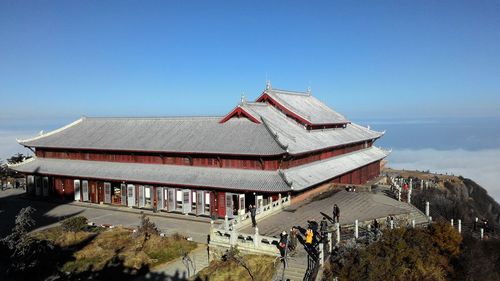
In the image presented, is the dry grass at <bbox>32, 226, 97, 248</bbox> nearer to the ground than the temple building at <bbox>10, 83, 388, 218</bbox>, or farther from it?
nearer to the ground

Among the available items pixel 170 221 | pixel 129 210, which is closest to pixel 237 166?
pixel 170 221

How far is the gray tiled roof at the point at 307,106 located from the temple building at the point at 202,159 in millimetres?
228

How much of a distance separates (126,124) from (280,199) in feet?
72.5

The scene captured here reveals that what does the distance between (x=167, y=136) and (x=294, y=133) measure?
12049mm

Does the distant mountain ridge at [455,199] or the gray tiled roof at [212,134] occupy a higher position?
the gray tiled roof at [212,134]

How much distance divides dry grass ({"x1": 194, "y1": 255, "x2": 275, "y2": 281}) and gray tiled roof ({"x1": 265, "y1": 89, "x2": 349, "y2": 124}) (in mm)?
22450

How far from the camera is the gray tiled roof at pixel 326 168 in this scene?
3538 cm

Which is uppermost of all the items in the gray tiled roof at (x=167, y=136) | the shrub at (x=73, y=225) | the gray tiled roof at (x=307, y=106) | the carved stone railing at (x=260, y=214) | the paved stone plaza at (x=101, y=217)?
the gray tiled roof at (x=307, y=106)

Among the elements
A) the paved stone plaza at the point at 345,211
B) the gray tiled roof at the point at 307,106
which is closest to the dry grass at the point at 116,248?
the paved stone plaza at the point at 345,211

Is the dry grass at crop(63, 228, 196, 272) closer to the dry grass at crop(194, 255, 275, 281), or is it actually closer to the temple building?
the dry grass at crop(194, 255, 275, 281)

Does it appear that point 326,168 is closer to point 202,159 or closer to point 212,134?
point 212,134

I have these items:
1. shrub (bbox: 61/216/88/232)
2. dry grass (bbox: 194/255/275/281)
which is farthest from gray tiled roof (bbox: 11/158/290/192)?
dry grass (bbox: 194/255/275/281)

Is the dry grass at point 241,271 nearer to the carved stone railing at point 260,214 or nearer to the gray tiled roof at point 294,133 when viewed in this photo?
the carved stone railing at point 260,214

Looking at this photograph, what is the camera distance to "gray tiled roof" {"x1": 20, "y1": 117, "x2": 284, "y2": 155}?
36.8 meters
